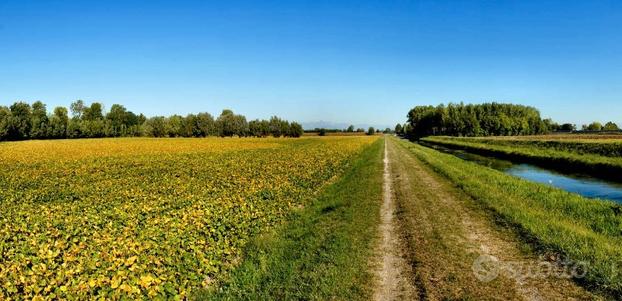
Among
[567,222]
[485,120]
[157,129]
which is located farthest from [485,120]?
[567,222]

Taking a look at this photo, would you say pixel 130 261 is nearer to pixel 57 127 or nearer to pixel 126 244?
pixel 126 244

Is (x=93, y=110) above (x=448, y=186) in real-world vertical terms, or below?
above

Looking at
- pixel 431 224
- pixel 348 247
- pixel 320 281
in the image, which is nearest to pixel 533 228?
pixel 431 224

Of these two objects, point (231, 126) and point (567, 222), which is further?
point (231, 126)

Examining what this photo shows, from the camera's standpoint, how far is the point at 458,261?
8.94 metres

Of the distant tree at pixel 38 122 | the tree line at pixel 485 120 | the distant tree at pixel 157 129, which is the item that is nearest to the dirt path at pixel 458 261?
the distant tree at pixel 38 122

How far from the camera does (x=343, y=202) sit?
16.6 metres

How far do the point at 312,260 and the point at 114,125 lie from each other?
536 feet

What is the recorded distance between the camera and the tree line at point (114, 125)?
110 metres

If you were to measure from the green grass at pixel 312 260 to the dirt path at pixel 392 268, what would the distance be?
268 millimetres

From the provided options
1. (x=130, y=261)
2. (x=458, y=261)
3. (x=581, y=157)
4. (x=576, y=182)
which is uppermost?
(x=130, y=261)

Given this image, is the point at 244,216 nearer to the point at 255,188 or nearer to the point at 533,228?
the point at 255,188

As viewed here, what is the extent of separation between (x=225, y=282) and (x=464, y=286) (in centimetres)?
484

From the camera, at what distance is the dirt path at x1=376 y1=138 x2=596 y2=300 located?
7219mm
